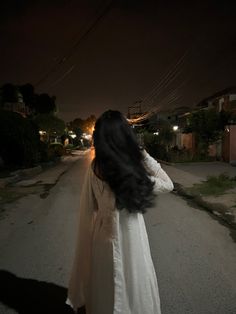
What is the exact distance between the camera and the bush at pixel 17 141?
790 inches

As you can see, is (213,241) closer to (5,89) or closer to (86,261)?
(86,261)

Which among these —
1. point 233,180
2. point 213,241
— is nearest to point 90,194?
point 213,241

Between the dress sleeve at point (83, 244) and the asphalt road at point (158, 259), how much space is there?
77 cm

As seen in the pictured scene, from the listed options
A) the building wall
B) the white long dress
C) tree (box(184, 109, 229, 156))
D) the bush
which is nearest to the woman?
the white long dress

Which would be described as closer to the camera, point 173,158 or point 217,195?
point 217,195

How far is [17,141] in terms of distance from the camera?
21.0 meters

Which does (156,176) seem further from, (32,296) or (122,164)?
(32,296)

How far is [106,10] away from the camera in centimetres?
1468

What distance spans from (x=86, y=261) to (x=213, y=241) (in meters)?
3.74

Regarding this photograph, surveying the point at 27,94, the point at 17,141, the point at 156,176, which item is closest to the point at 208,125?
the point at 17,141

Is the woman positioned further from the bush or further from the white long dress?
the bush

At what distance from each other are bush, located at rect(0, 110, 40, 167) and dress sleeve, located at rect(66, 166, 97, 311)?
1821cm

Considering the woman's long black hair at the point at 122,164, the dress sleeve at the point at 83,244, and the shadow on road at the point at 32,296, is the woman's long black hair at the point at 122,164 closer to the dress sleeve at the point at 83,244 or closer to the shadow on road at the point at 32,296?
the dress sleeve at the point at 83,244

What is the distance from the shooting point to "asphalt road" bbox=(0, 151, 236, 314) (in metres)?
3.77
